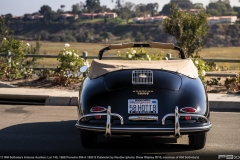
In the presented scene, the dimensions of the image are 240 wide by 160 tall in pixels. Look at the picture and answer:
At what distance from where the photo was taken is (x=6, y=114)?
440 inches

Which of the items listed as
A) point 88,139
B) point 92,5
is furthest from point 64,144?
point 92,5

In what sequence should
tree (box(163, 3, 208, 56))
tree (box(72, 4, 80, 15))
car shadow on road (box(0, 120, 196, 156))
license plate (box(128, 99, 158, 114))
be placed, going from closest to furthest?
license plate (box(128, 99, 158, 114)) < car shadow on road (box(0, 120, 196, 156)) < tree (box(163, 3, 208, 56)) < tree (box(72, 4, 80, 15))

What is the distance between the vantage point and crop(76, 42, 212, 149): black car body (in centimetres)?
727

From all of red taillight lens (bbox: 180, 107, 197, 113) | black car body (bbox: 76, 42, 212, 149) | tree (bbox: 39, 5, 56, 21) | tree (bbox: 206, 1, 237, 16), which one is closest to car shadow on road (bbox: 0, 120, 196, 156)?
black car body (bbox: 76, 42, 212, 149)

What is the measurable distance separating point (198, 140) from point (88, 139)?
137cm

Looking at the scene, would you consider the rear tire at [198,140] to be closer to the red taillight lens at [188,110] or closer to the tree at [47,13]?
the red taillight lens at [188,110]

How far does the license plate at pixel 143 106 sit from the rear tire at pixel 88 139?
0.70 meters

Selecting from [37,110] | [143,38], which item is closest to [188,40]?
[37,110]

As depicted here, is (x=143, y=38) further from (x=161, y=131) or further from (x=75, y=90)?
(x=161, y=131)

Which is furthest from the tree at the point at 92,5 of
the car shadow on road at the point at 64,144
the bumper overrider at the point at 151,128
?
the bumper overrider at the point at 151,128

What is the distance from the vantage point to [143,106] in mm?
7352

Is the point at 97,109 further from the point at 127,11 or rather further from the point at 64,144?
the point at 127,11

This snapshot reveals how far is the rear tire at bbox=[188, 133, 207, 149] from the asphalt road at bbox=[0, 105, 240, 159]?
0.08 meters

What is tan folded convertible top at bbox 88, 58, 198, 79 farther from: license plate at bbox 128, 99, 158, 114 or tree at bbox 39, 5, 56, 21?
tree at bbox 39, 5, 56, 21
